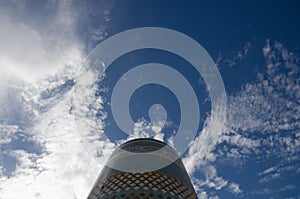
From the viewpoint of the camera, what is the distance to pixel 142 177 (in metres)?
46.5

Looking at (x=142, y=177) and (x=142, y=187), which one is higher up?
(x=142, y=177)

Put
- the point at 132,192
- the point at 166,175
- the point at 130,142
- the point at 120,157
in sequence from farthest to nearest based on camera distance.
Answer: the point at 130,142, the point at 120,157, the point at 166,175, the point at 132,192

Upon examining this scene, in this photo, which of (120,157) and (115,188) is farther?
(120,157)

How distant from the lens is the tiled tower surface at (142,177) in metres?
44.5

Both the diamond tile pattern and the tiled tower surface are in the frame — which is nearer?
the diamond tile pattern

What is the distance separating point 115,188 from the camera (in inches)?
1767

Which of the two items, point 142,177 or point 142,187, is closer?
point 142,187

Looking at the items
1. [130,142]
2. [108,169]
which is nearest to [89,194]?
[108,169]

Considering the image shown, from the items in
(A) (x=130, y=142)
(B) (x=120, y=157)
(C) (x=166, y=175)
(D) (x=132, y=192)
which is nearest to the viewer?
(D) (x=132, y=192)

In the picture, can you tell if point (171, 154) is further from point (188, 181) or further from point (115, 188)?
point (115, 188)

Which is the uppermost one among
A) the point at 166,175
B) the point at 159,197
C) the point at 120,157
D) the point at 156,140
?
the point at 156,140

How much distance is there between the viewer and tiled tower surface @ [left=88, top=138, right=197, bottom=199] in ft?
146

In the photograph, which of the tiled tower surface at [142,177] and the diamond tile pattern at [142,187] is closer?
the diamond tile pattern at [142,187]

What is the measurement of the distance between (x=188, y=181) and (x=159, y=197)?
746cm
